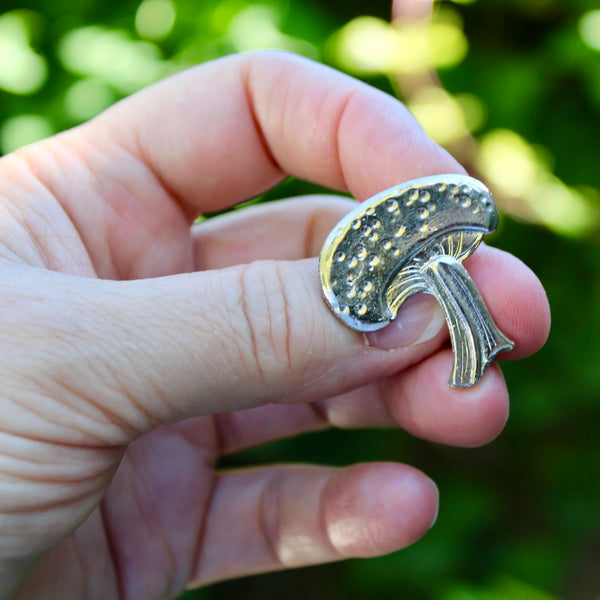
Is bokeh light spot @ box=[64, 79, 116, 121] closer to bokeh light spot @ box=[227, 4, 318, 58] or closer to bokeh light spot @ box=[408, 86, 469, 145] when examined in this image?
bokeh light spot @ box=[227, 4, 318, 58]

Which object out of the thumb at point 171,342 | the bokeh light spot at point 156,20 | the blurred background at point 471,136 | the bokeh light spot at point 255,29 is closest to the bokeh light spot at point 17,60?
the blurred background at point 471,136

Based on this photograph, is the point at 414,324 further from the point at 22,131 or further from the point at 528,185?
the point at 22,131

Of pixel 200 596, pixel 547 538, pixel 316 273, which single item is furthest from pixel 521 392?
pixel 316 273

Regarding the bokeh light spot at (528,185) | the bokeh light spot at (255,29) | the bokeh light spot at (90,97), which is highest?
the bokeh light spot at (255,29)

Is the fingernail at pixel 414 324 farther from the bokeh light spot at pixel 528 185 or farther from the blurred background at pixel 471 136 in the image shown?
the bokeh light spot at pixel 528 185

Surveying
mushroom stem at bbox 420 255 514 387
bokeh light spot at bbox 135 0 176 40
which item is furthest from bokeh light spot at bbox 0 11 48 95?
mushroom stem at bbox 420 255 514 387
